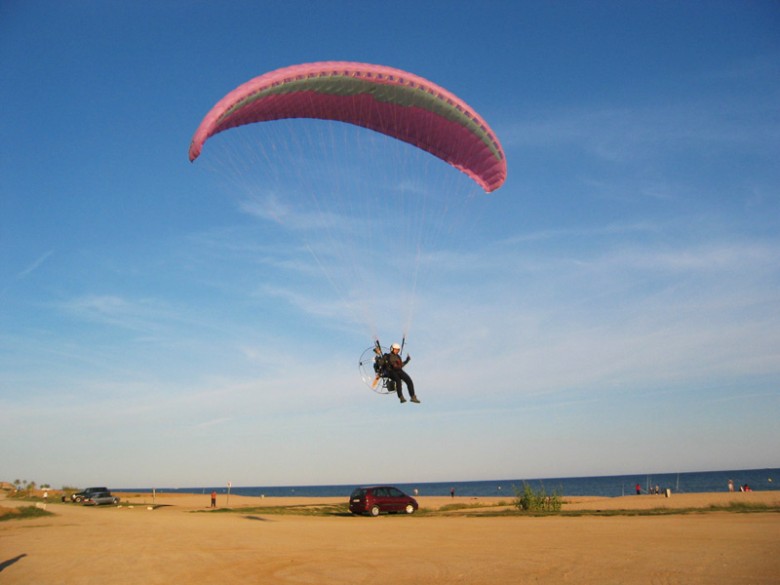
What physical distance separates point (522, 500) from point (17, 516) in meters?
18.5

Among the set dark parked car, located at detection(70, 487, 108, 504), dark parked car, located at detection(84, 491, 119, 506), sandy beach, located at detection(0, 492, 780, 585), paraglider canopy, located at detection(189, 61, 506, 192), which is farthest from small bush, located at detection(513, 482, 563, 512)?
dark parked car, located at detection(70, 487, 108, 504)

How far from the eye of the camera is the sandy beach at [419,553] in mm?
8633

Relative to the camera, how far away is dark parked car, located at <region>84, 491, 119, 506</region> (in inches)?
1474

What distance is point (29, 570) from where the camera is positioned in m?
9.91

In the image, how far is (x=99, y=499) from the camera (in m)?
37.8

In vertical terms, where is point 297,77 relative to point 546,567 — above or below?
above

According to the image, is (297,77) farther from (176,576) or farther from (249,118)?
(176,576)

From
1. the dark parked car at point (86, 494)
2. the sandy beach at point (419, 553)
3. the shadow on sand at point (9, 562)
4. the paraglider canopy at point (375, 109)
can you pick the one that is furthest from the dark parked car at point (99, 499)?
the paraglider canopy at point (375, 109)

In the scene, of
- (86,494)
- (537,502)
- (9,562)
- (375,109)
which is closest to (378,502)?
(537,502)

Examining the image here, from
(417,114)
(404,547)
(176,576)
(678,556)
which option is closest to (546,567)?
(678,556)

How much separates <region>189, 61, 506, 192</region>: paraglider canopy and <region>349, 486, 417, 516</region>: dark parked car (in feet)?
41.3

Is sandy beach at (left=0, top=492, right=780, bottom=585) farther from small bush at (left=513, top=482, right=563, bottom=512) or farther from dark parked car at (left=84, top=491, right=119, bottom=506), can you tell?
dark parked car at (left=84, top=491, right=119, bottom=506)

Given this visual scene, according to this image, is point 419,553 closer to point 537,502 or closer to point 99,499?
point 537,502

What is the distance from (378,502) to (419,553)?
40.5 feet
